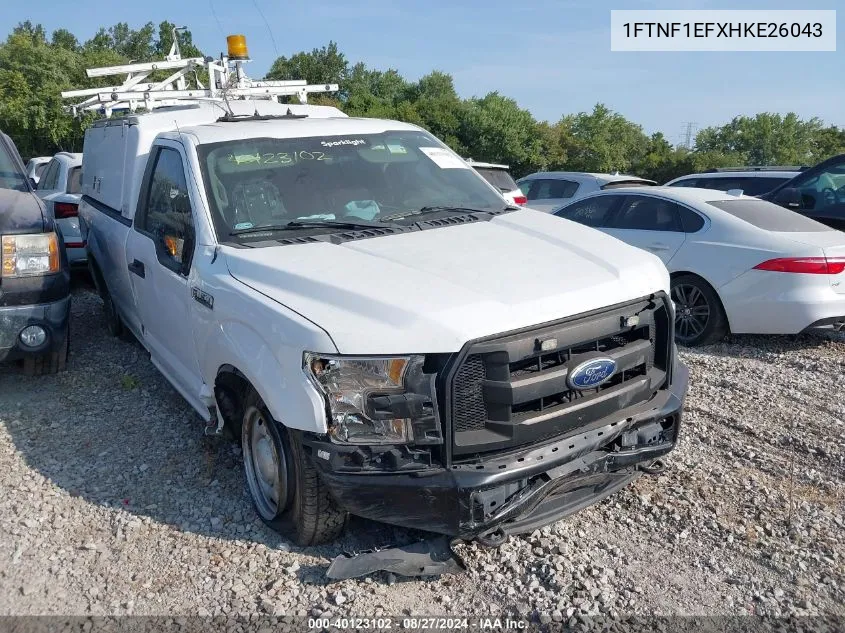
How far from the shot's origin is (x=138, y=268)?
503 centimetres

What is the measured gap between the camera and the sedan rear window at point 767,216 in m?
6.74

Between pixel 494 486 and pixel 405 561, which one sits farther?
pixel 405 561

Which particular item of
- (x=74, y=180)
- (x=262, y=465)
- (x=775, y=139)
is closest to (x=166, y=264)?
(x=262, y=465)

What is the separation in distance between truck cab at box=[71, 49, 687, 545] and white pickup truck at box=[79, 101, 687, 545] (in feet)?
0.03

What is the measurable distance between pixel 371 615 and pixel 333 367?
107 centimetres

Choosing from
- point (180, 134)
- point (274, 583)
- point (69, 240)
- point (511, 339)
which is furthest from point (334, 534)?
point (69, 240)

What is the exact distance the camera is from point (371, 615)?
10.1 ft

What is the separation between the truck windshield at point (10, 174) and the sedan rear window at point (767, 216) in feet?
20.7

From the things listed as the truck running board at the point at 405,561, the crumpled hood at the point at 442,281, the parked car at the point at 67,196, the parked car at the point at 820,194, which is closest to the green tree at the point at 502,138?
the parked car at the point at 67,196

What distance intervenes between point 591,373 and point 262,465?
5.55 ft

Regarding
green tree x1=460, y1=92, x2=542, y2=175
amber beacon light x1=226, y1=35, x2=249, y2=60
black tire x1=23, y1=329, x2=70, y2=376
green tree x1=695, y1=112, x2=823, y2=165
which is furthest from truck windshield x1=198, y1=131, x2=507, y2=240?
green tree x1=695, y1=112, x2=823, y2=165

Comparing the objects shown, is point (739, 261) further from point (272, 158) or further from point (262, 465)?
point (262, 465)

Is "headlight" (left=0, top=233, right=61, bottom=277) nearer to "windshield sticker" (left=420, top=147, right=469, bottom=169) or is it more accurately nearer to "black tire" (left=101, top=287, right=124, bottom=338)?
"black tire" (left=101, top=287, right=124, bottom=338)

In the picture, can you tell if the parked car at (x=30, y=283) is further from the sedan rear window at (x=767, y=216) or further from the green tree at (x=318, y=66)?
the green tree at (x=318, y=66)
